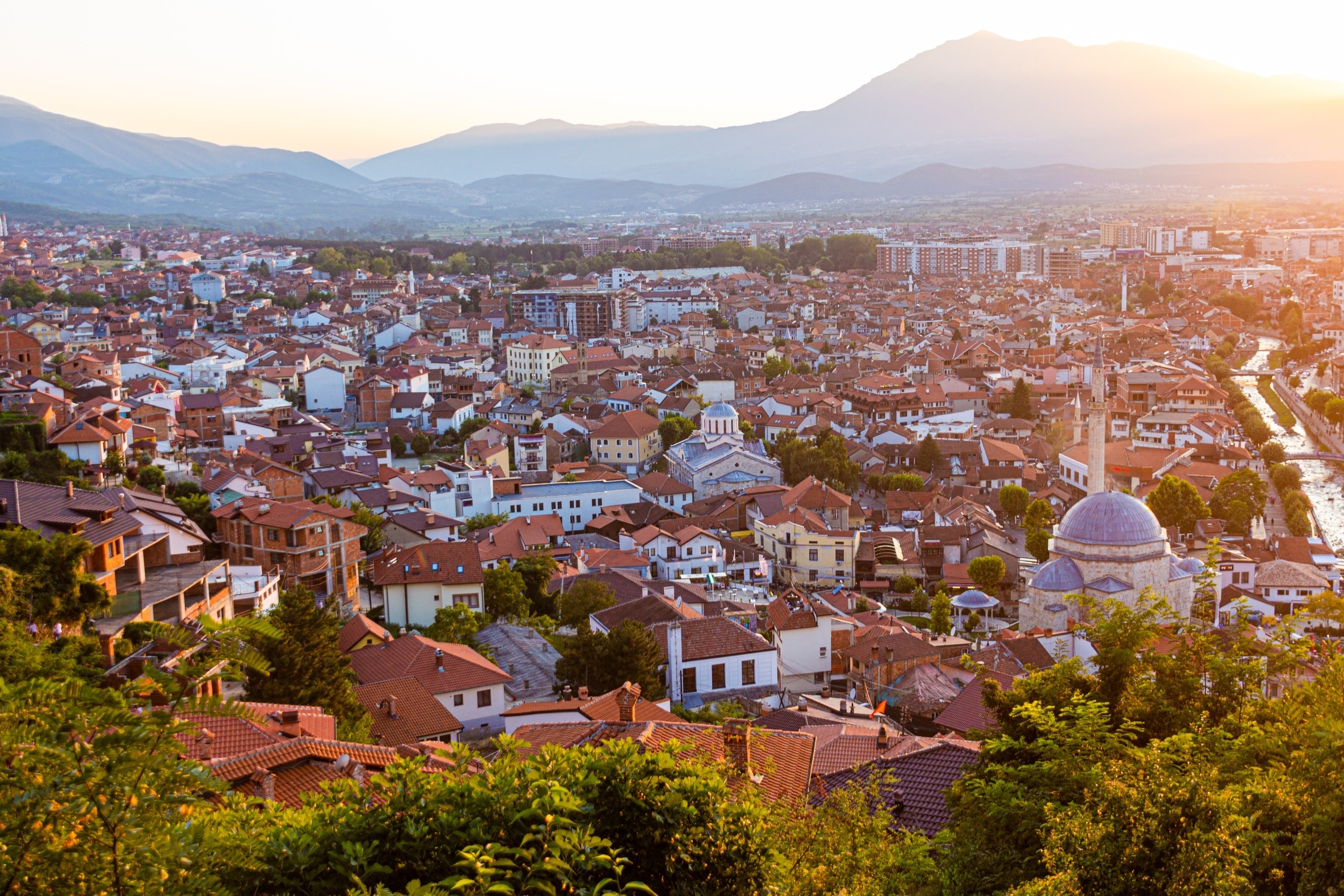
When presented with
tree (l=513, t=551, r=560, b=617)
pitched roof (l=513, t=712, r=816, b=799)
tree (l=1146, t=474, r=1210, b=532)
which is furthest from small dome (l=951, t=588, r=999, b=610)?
pitched roof (l=513, t=712, r=816, b=799)

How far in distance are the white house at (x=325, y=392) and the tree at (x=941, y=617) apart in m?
24.7

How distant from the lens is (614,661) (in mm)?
12289

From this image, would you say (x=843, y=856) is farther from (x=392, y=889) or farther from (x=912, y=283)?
(x=912, y=283)

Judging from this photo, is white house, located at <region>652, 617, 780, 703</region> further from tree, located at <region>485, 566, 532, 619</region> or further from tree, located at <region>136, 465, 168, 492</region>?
tree, located at <region>136, 465, 168, 492</region>

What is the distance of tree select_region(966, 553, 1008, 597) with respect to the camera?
2102 centimetres

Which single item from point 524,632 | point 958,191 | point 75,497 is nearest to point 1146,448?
point 524,632

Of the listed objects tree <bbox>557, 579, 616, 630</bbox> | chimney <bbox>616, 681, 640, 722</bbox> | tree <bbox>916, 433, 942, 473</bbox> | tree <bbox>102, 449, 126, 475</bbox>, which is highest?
tree <bbox>102, 449, 126, 475</bbox>

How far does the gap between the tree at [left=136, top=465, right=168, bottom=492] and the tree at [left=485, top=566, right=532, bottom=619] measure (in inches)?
244

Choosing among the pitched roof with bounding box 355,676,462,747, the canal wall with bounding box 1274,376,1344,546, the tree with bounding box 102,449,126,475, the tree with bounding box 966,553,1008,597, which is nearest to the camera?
the pitched roof with bounding box 355,676,462,747

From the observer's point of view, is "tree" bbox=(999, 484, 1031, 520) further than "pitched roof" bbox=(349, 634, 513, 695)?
Yes

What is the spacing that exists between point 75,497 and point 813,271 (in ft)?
238

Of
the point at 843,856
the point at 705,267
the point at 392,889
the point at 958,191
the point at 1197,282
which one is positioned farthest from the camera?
the point at 958,191

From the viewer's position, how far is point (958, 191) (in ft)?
603

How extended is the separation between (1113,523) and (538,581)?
28.6 ft
